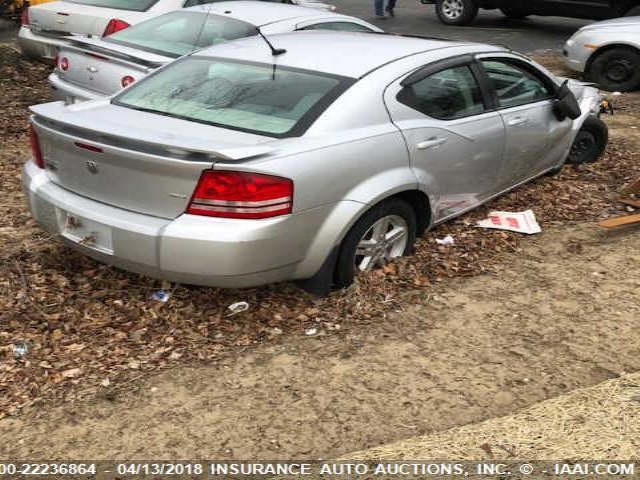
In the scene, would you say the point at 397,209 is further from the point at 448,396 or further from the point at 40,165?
the point at 40,165

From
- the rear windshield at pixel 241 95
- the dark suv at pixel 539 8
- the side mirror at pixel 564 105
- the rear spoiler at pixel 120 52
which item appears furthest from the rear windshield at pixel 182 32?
the dark suv at pixel 539 8

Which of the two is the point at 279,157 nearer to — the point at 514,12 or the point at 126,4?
the point at 126,4

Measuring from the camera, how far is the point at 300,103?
359cm

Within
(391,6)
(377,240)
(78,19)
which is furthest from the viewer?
(391,6)

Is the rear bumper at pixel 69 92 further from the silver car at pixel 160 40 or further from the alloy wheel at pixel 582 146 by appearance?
the alloy wheel at pixel 582 146

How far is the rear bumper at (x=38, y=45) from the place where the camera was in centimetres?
732

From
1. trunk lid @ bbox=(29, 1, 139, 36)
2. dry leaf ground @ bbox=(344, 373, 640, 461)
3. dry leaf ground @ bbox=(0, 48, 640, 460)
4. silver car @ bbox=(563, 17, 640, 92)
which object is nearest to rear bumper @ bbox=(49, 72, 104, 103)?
dry leaf ground @ bbox=(0, 48, 640, 460)

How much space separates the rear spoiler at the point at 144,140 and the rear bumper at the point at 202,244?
302 millimetres

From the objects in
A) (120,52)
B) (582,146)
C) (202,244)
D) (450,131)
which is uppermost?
(120,52)

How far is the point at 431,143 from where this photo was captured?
3928 mm

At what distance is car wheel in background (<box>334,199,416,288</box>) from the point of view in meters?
3.61

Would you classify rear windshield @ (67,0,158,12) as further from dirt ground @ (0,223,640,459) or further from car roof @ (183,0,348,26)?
dirt ground @ (0,223,640,459)

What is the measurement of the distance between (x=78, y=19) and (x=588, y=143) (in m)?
5.39

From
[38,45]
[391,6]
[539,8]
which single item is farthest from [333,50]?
[391,6]
